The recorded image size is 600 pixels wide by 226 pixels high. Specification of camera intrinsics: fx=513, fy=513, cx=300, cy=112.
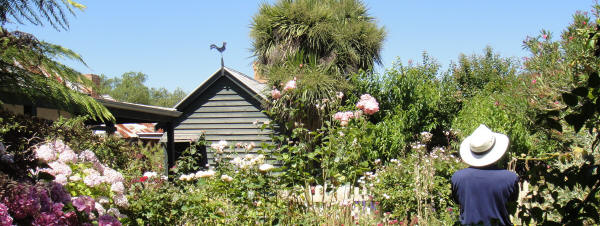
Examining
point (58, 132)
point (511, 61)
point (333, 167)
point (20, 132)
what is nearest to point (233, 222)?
point (333, 167)

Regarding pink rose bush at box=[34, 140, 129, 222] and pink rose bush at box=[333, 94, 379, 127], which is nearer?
pink rose bush at box=[34, 140, 129, 222]

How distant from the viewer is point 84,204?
248 centimetres

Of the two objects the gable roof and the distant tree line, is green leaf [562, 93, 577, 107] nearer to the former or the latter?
the gable roof

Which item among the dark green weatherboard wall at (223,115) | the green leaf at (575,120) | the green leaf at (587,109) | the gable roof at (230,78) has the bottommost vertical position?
the green leaf at (575,120)

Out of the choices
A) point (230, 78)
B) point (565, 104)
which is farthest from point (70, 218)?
point (230, 78)

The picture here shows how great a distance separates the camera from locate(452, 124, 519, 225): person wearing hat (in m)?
3.45

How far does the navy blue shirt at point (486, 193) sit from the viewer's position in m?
3.44

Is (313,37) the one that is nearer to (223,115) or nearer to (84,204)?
(223,115)

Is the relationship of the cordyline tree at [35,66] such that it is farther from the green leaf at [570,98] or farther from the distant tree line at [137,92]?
the distant tree line at [137,92]

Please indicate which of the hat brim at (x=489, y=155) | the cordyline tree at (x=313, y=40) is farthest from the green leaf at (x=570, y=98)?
the cordyline tree at (x=313, y=40)

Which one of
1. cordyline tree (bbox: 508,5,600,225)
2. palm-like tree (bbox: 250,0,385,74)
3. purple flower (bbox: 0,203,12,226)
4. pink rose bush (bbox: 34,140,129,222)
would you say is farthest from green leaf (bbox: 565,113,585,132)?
palm-like tree (bbox: 250,0,385,74)

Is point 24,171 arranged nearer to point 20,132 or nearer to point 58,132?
point 20,132

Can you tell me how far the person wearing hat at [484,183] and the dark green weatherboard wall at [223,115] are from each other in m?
9.33

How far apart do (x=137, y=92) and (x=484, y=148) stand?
5378 centimetres
